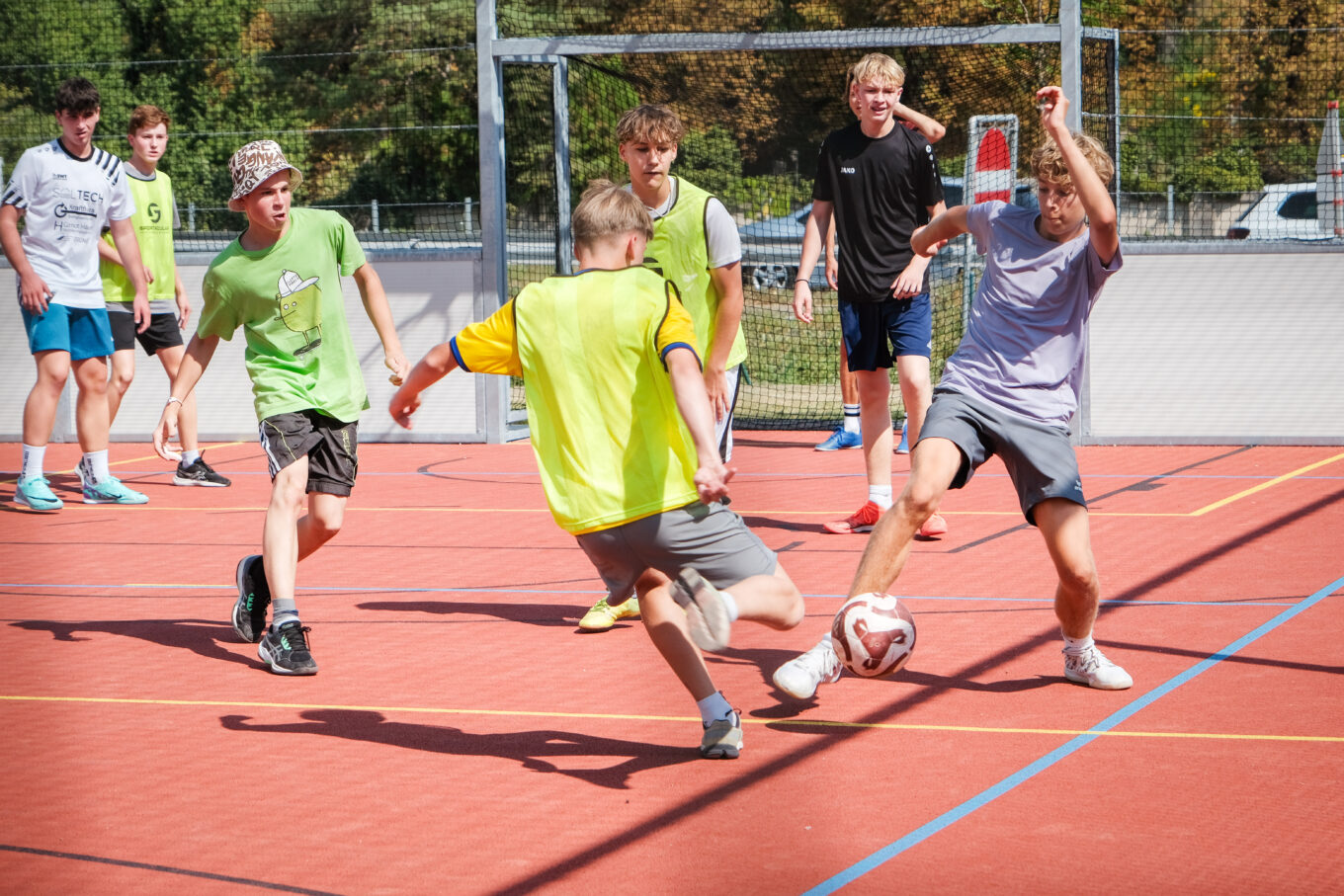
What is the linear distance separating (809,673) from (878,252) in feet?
11.6

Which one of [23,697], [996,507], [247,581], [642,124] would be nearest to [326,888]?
[23,697]

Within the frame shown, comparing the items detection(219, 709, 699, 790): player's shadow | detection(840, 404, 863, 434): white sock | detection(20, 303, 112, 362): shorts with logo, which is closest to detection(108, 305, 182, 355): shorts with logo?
detection(20, 303, 112, 362): shorts with logo

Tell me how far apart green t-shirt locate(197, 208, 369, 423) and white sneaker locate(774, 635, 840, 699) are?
2.03 meters

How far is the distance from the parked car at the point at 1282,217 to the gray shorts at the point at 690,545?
8919mm

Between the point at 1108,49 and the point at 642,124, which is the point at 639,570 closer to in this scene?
the point at 642,124

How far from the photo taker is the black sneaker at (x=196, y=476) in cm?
1000

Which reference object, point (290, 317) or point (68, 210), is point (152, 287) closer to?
point (68, 210)

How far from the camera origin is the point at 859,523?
7.80 metres

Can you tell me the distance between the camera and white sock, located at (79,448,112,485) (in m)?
9.27

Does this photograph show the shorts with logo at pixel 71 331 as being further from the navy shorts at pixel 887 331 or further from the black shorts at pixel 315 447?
the navy shorts at pixel 887 331

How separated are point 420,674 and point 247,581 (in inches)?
37.8

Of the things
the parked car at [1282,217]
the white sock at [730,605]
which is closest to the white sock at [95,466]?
the white sock at [730,605]

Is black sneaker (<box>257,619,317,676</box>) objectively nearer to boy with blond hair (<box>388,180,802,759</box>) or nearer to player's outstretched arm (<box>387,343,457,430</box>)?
Answer: player's outstretched arm (<box>387,343,457,430</box>)

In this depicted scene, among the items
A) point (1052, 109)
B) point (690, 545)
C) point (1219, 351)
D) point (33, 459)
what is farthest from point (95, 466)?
point (1219, 351)
